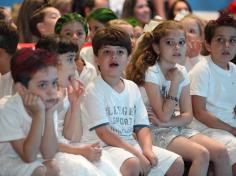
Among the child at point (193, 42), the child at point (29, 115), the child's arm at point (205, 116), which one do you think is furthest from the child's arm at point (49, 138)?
the child at point (193, 42)

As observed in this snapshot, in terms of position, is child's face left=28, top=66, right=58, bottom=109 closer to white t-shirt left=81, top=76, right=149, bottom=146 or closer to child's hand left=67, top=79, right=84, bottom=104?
child's hand left=67, top=79, right=84, bottom=104

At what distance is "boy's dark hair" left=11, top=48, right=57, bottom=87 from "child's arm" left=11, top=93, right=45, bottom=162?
0.31 ft

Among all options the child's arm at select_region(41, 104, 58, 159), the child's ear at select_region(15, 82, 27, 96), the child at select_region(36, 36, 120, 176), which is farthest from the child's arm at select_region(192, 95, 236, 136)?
the child's ear at select_region(15, 82, 27, 96)

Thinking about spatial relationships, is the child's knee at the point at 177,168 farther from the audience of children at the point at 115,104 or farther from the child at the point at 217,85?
the child at the point at 217,85

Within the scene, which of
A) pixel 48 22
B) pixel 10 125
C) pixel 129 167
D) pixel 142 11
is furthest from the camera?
pixel 142 11

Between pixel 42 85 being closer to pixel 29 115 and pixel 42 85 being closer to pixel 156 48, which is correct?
pixel 29 115

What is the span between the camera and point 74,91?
349 centimetres

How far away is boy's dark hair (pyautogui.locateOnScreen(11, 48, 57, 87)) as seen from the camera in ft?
10.1

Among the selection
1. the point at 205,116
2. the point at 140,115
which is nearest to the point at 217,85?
the point at 205,116

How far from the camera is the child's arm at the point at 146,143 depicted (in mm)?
3609

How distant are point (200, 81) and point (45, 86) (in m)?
1.41

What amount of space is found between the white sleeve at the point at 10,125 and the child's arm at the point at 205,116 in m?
1.46

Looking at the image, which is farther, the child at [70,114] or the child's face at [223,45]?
the child's face at [223,45]

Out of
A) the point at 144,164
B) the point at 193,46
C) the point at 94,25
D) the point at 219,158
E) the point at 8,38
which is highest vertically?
the point at 8,38
